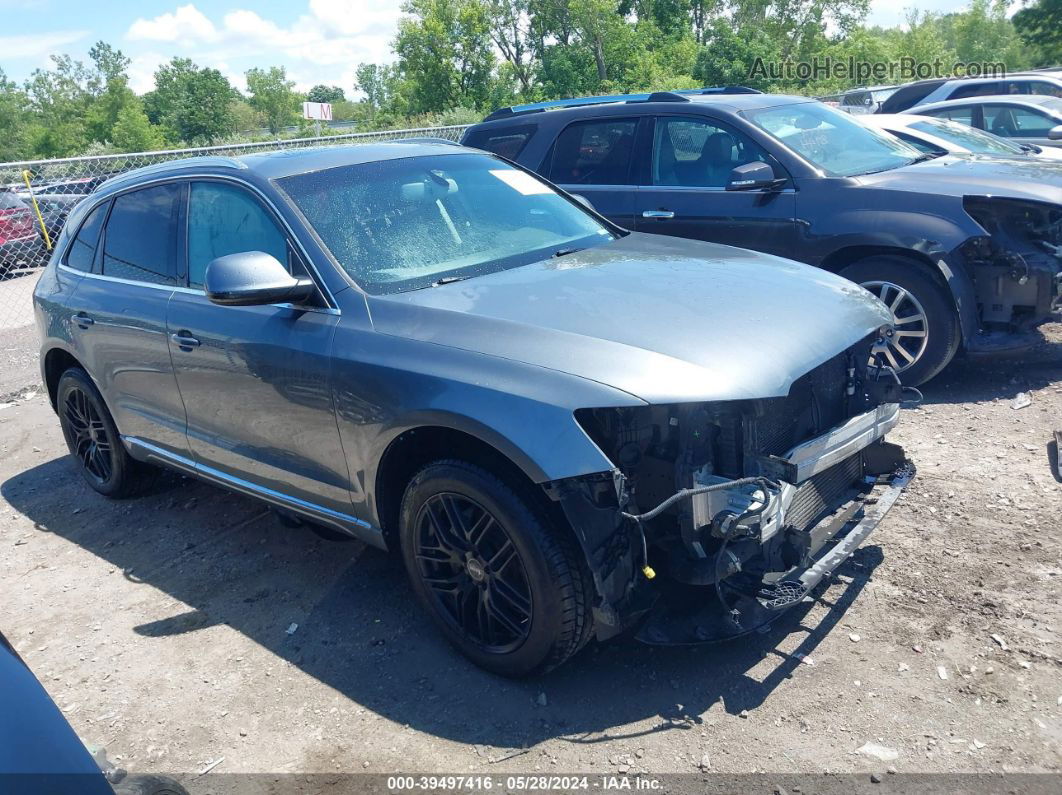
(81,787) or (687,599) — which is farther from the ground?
(81,787)

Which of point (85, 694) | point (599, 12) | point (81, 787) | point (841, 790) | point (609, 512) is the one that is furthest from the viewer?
point (599, 12)

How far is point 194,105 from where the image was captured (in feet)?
208

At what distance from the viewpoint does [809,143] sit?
641 centimetres

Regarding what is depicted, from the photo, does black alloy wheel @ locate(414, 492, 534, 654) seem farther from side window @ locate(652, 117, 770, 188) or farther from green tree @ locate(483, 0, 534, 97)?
green tree @ locate(483, 0, 534, 97)

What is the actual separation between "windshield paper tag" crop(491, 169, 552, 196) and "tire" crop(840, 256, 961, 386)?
7.77ft

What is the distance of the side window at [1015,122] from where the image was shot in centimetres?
1206

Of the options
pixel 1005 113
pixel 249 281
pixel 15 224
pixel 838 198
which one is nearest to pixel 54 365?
pixel 249 281

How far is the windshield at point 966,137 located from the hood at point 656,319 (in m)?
5.92

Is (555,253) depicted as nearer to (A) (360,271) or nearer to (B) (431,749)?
(A) (360,271)

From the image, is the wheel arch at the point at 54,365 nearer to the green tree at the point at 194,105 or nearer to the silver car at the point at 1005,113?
the silver car at the point at 1005,113

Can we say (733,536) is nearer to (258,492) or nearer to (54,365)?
(258,492)

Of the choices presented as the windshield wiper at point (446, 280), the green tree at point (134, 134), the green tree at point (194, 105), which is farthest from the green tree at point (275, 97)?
the windshield wiper at point (446, 280)

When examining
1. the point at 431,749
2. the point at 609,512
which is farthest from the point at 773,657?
the point at 431,749

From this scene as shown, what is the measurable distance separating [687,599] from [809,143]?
429cm
